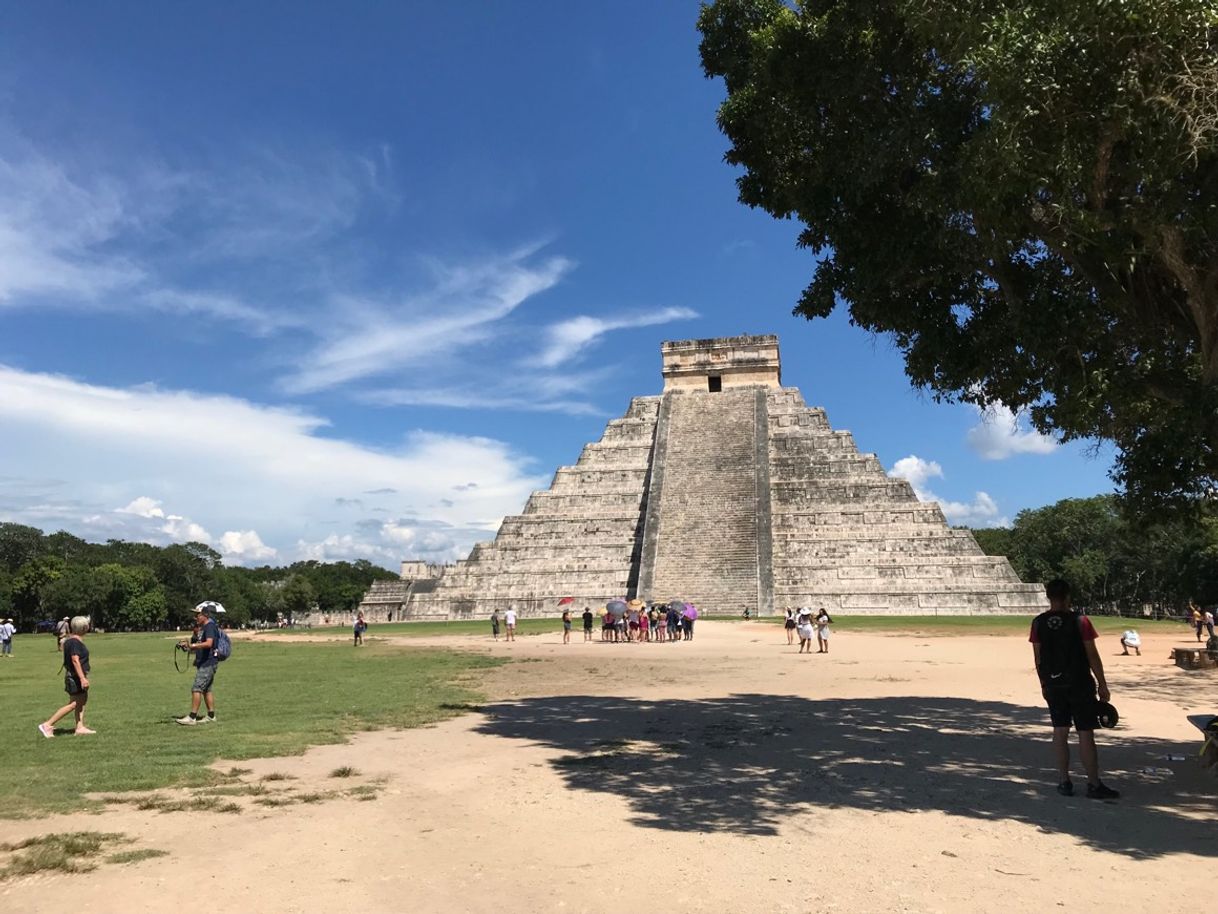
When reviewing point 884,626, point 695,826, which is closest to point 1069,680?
point 695,826

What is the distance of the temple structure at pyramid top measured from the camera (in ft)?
97.2

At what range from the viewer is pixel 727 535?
106 ft

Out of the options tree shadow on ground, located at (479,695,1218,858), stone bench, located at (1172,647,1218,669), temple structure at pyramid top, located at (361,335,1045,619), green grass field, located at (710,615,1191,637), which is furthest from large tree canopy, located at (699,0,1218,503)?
temple structure at pyramid top, located at (361,335,1045,619)

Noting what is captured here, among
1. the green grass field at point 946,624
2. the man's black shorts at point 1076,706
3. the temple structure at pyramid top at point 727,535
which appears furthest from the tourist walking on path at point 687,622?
the man's black shorts at point 1076,706

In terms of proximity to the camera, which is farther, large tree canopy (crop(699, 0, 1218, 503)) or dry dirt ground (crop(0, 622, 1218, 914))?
large tree canopy (crop(699, 0, 1218, 503))

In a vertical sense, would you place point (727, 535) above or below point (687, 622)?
above

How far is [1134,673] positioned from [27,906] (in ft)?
47.7

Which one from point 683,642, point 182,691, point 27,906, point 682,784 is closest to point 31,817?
point 27,906

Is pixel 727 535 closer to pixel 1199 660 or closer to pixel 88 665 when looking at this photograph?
pixel 1199 660

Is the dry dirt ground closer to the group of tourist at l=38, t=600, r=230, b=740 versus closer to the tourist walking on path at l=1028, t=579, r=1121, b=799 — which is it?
the tourist walking on path at l=1028, t=579, r=1121, b=799

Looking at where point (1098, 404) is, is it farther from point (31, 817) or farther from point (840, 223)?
point (31, 817)

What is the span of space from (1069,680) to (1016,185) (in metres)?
3.45

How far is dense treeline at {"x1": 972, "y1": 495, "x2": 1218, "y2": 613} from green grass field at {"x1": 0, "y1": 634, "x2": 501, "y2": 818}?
4275 centimetres

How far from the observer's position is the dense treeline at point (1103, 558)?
1711 inches
